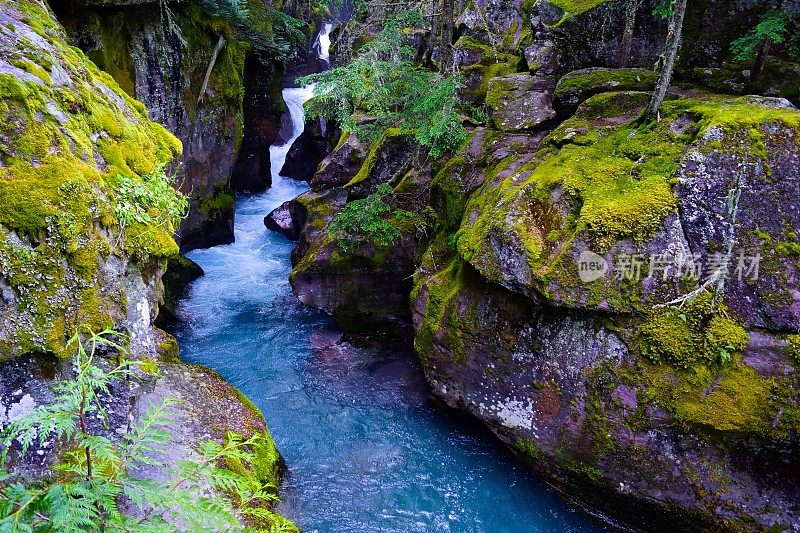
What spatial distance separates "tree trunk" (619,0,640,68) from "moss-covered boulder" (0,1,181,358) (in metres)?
8.73

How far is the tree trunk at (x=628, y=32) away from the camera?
29.4 ft

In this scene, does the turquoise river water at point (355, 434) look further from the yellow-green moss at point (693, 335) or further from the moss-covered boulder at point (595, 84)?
the moss-covered boulder at point (595, 84)

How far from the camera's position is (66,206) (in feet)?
14.2

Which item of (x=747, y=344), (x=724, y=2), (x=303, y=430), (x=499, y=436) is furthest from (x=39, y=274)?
(x=724, y=2)

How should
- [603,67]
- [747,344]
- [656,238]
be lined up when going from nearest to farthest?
[747,344] → [656,238] → [603,67]

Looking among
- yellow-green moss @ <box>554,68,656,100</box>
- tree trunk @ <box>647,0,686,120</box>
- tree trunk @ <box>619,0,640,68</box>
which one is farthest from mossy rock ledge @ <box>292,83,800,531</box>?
tree trunk @ <box>619,0,640,68</box>

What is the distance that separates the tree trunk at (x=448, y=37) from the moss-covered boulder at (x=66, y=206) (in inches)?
330

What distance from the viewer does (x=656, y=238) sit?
20.3ft

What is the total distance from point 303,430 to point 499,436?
3.38 meters

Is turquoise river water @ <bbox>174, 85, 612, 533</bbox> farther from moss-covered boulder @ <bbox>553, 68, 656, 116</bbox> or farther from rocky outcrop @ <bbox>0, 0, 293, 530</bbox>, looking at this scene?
moss-covered boulder @ <bbox>553, 68, 656, 116</bbox>

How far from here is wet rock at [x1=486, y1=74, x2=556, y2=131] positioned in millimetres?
9922

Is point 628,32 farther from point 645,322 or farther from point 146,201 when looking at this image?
point 146,201

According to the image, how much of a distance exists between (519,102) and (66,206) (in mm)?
8798

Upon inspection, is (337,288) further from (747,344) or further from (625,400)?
(747,344)
